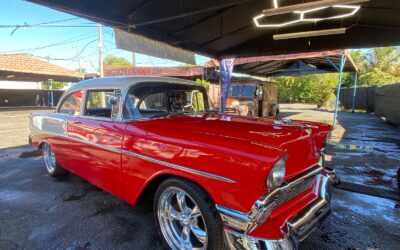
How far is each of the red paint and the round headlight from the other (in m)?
0.06

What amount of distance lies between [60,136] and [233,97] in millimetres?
10709

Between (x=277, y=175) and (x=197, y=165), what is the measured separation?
0.63 meters

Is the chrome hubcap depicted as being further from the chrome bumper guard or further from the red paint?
the chrome bumper guard

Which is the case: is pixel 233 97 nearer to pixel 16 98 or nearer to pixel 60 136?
pixel 60 136

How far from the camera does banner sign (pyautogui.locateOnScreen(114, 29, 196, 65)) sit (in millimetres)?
6234

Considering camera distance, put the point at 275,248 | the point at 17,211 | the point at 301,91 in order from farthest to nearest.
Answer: the point at 301,91, the point at 17,211, the point at 275,248

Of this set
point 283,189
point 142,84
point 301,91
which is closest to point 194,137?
point 283,189

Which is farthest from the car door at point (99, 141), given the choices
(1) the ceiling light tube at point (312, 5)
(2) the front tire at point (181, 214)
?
(1) the ceiling light tube at point (312, 5)

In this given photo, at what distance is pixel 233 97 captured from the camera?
1396 cm

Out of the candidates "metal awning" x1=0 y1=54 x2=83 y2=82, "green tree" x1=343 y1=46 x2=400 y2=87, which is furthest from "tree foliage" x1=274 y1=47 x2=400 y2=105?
"metal awning" x1=0 y1=54 x2=83 y2=82

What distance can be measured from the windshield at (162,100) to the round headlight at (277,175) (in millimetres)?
1657

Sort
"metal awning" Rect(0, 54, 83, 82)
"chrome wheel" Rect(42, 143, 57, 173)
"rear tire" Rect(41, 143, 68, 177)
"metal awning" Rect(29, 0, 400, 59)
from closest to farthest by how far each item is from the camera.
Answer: "rear tire" Rect(41, 143, 68, 177) < "chrome wheel" Rect(42, 143, 57, 173) < "metal awning" Rect(29, 0, 400, 59) < "metal awning" Rect(0, 54, 83, 82)

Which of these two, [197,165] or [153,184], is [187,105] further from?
[197,165]

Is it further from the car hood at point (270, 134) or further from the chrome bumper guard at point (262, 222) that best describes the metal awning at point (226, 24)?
the chrome bumper guard at point (262, 222)
